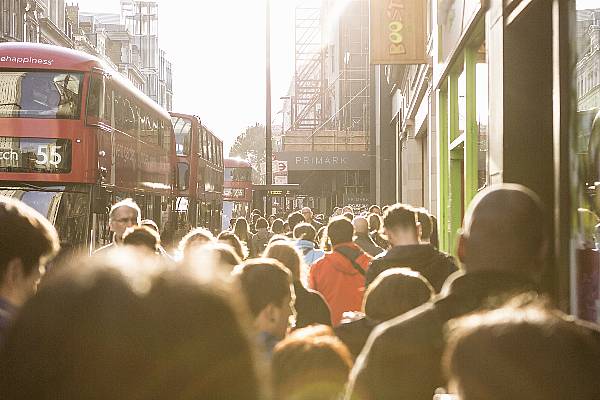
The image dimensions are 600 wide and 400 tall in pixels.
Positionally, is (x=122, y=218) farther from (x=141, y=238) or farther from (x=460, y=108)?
(x=460, y=108)

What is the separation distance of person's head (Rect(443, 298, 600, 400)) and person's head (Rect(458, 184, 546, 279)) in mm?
1561

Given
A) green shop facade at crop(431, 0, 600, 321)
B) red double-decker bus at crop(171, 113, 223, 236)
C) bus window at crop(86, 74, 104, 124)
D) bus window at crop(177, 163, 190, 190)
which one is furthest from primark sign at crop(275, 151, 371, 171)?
green shop facade at crop(431, 0, 600, 321)

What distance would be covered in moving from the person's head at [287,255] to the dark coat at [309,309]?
149mm

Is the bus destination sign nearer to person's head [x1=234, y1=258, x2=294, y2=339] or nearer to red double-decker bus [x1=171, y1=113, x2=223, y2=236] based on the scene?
red double-decker bus [x1=171, y1=113, x2=223, y2=236]

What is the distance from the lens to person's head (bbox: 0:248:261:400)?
3.66 ft

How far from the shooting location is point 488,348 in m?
1.39

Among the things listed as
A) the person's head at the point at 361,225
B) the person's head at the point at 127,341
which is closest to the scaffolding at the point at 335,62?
the person's head at the point at 361,225

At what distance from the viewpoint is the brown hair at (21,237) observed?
105 inches

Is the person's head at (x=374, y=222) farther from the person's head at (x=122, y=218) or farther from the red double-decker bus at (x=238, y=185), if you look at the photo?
the red double-decker bus at (x=238, y=185)

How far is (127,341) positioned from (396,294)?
2.71 m

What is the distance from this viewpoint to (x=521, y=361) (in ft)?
4.54

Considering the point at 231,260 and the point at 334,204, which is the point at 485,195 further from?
the point at 334,204

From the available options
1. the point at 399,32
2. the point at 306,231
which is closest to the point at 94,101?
the point at 399,32

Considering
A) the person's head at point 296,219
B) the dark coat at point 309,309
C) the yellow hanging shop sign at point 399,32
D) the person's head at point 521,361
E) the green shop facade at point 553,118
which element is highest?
the yellow hanging shop sign at point 399,32
